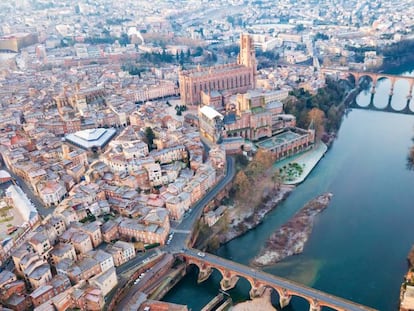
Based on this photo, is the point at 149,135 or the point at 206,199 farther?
the point at 149,135

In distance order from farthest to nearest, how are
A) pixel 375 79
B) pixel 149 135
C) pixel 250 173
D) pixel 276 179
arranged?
pixel 375 79 < pixel 149 135 < pixel 276 179 < pixel 250 173

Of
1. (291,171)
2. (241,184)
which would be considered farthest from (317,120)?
(241,184)

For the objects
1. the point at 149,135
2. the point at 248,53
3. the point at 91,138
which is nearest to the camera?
the point at 149,135

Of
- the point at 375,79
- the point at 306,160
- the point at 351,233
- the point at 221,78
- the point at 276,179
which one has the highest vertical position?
the point at 221,78

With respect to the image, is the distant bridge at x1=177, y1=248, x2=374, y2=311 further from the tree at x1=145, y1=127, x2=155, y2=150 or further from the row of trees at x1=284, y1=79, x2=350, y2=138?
the row of trees at x1=284, y1=79, x2=350, y2=138

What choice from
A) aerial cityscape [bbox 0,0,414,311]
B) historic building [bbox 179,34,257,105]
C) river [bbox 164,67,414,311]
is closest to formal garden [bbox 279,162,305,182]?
aerial cityscape [bbox 0,0,414,311]

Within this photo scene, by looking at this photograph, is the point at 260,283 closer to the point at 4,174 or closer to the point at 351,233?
the point at 351,233

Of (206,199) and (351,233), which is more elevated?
(206,199)
